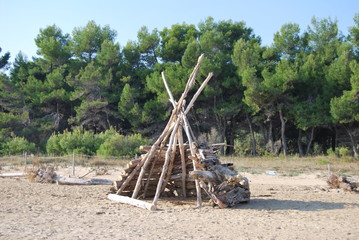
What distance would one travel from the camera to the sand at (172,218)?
5.80 metres

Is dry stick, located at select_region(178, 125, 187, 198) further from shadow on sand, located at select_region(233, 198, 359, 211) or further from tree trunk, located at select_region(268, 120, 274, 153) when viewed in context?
tree trunk, located at select_region(268, 120, 274, 153)

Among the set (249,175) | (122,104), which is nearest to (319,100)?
(249,175)

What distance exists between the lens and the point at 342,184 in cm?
1169

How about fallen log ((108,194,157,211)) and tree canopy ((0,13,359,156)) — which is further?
tree canopy ((0,13,359,156))

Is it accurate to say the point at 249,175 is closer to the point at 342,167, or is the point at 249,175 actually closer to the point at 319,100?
the point at 342,167

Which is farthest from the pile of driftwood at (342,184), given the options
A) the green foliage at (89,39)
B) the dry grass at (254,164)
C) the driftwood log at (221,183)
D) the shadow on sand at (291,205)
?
the green foliage at (89,39)

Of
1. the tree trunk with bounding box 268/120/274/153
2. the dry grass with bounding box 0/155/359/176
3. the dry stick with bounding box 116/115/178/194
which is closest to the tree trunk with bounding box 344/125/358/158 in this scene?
the dry grass with bounding box 0/155/359/176

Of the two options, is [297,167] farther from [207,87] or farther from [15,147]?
[15,147]

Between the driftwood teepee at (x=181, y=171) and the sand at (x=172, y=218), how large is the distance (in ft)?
0.96

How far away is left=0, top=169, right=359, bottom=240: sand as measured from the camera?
580cm

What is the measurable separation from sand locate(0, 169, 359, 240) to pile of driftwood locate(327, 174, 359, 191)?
657 mm

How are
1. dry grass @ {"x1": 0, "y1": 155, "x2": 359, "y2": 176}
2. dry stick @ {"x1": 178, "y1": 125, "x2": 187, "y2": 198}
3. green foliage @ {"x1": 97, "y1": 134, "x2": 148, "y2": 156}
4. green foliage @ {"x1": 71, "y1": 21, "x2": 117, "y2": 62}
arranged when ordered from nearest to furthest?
dry stick @ {"x1": 178, "y1": 125, "x2": 187, "y2": 198}
dry grass @ {"x1": 0, "y1": 155, "x2": 359, "y2": 176}
green foliage @ {"x1": 97, "y1": 134, "x2": 148, "y2": 156}
green foliage @ {"x1": 71, "y1": 21, "x2": 117, "y2": 62}

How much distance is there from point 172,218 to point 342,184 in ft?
22.2

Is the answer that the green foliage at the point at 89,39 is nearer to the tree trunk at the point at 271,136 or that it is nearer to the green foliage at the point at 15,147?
the green foliage at the point at 15,147
